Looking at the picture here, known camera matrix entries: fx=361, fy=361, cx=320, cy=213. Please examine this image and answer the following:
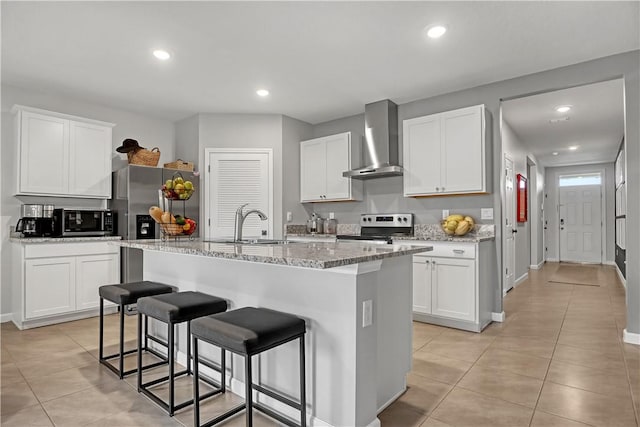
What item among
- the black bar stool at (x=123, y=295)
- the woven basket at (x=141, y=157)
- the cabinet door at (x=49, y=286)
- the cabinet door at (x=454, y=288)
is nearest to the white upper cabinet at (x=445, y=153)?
the cabinet door at (x=454, y=288)

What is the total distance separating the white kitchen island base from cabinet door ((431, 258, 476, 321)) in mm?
1494

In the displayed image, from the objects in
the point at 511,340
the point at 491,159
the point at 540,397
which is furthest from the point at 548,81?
the point at 540,397

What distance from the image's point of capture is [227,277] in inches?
90.6

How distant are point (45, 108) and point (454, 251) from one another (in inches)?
188

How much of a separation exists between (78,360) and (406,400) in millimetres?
2448

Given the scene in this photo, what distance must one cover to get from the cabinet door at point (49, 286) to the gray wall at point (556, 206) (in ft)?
32.5

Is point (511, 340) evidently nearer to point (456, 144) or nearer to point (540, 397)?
point (540, 397)

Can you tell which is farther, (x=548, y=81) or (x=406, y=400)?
(x=548, y=81)

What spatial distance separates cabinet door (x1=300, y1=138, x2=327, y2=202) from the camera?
509 cm

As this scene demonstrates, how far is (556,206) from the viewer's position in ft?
29.6

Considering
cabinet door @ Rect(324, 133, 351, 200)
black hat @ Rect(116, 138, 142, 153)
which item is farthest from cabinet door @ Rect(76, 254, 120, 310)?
cabinet door @ Rect(324, 133, 351, 200)

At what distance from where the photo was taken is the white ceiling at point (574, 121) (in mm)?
4352

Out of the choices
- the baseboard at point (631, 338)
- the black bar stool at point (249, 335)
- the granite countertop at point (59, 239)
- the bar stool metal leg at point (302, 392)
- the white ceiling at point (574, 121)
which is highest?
the white ceiling at point (574, 121)

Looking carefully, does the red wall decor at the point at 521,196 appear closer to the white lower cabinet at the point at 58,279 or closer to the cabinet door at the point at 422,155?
the cabinet door at the point at 422,155
